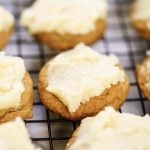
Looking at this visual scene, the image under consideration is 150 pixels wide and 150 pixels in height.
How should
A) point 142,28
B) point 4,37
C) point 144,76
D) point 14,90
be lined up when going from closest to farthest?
point 14,90 → point 144,76 → point 4,37 → point 142,28

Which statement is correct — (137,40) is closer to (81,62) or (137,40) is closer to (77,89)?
(81,62)

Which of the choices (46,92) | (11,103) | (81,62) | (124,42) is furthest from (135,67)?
(11,103)

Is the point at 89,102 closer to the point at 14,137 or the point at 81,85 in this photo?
the point at 81,85

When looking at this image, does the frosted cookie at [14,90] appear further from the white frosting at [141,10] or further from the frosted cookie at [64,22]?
the white frosting at [141,10]

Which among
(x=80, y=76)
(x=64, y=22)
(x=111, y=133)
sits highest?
(x=64, y=22)

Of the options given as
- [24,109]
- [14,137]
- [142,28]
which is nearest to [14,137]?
[14,137]

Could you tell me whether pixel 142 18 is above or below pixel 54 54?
above

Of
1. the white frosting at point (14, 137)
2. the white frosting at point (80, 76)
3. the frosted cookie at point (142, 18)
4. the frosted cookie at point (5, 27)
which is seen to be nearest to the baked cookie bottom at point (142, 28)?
the frosted cookie at point (142, 18)

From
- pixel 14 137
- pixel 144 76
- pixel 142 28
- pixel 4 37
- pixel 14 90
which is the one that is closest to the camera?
pixel 14 137
